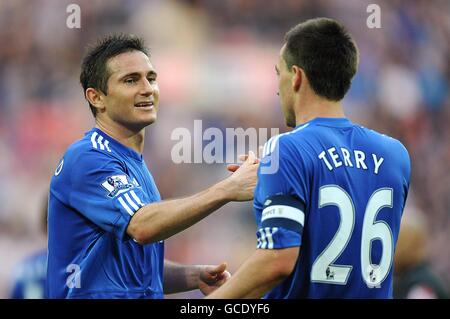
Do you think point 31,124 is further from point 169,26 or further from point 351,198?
point 351,198

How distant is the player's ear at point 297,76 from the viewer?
3.07m

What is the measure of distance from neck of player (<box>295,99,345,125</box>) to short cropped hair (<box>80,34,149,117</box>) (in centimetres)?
136

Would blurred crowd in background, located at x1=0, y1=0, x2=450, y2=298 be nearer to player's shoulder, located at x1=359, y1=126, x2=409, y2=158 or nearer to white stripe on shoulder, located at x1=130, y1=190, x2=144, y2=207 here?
white stripe on shoulder, located at x1=130, y1=190, x2=144, y2=207

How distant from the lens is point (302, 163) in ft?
9.48

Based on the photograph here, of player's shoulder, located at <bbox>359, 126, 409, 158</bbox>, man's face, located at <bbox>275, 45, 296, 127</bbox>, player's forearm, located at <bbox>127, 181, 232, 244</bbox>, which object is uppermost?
man's face, located at <bbox>275, 45, 296, 127</bbox>

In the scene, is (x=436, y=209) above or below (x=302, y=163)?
below

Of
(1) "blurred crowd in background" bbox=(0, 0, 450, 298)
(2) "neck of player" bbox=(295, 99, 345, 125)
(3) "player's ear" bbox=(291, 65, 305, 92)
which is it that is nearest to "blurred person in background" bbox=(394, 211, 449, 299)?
(1) "blurred crowd in background" bbox=(0, 0, 450, 298)

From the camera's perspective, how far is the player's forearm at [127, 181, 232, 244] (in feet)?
11.5

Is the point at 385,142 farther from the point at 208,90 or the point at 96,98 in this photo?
the point at 208,90
